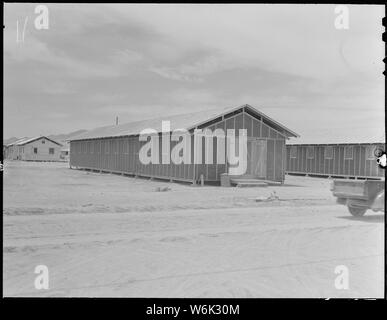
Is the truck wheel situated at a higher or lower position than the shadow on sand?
higher

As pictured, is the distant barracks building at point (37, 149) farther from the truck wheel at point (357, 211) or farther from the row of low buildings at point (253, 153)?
the truck wheel at point (357, 211)

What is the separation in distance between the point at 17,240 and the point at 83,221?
2.53 m

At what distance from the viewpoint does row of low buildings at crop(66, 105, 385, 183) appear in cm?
2398

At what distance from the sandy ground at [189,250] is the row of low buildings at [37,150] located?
5759cm

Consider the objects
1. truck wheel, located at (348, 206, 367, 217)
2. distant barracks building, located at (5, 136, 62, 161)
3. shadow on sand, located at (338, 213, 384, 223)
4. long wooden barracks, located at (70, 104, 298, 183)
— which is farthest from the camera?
distant barracks building, located at (5, 136, 62, 161)

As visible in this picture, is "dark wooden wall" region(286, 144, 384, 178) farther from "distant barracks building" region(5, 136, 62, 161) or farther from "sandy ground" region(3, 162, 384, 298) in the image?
"distant barracks building" region(5, 136, 62, 161)

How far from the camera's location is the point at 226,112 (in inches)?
947

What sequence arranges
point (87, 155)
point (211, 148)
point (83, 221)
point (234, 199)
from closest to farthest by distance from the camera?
point (83, 221) < point (234, 199) < point (211, 148) < point (87, 155)

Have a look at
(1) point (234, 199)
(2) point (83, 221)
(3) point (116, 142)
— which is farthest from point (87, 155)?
(2) point (83, 221)

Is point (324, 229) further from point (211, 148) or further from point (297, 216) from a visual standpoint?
point (211, 148)

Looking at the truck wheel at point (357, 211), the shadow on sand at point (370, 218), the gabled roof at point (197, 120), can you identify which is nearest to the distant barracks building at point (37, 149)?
the gabled roof at point (197, 120)

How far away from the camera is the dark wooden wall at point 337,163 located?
28.3 meters

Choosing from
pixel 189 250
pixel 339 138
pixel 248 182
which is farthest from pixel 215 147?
pixel 189 250

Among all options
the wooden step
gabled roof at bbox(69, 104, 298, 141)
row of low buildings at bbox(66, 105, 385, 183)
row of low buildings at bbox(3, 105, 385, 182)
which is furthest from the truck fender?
gabled roof at bbox(69, 104, 298, 141)
